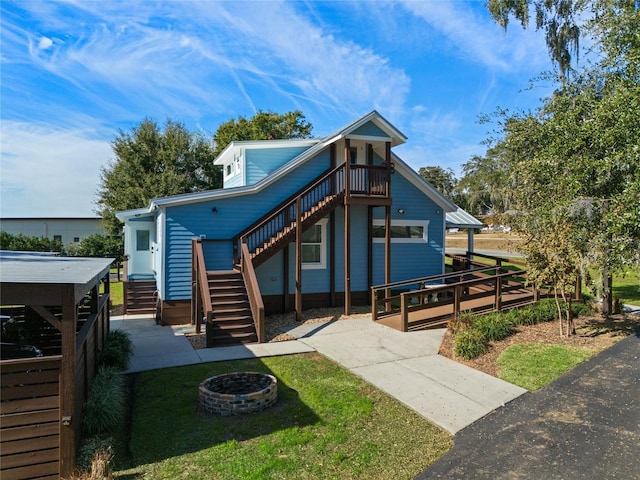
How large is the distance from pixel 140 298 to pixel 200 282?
481cm

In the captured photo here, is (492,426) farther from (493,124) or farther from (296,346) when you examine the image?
(493,124)

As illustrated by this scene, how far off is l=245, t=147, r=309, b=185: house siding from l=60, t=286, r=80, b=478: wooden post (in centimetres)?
1092

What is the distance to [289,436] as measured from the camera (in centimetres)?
515

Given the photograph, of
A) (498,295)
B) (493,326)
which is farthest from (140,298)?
(498,295)

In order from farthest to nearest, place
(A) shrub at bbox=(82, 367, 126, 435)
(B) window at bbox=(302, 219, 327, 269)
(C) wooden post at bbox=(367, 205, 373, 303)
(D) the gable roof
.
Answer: (C) wooden post at bbox=(367, 205, 373, 303)
(B) window at bbox=(302, 219, 327, 269)
(D) the gable roof
(A) shrub at bbox=(82, 367, 126, 435)

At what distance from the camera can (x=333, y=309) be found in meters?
13.6

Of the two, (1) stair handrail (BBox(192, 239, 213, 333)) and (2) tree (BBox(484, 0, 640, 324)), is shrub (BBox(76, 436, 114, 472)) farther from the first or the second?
(2) tree (BBox(484, 0, 640, 324))

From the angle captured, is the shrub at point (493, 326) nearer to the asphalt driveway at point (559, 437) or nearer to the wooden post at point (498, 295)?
the wooden post at point (498, 295)

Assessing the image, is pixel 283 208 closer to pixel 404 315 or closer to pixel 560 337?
pixel 404 315

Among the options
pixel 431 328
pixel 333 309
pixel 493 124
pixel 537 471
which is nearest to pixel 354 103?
pixel 493 124

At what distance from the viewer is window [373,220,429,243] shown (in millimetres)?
14898

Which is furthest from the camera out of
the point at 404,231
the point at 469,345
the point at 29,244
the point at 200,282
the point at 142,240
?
the point at 29,244

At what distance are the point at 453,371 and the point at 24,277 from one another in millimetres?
6970

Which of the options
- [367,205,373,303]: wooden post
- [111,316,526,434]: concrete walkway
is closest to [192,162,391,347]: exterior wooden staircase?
[111,316,526,434]: concrete walkway
